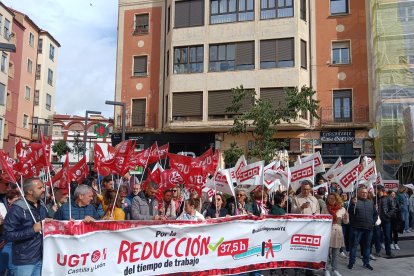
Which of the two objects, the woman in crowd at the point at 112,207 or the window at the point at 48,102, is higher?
the window at the point at 48,102

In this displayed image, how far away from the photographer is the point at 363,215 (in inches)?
380

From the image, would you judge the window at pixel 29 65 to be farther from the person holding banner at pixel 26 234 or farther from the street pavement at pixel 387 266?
the person holding banner at pixel 26 234

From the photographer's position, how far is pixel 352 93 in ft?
87.7

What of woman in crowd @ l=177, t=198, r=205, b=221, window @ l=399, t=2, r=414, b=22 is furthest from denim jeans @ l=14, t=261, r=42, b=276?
window @ l=399, t=2, r=414, b=22

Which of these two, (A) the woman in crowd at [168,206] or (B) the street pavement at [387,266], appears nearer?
(A) the woman in crowd at [168,206]

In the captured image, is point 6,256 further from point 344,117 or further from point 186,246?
point 344,117

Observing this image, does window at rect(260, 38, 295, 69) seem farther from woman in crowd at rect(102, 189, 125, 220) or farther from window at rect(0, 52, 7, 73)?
window at rect(0, 52, 7, 73)

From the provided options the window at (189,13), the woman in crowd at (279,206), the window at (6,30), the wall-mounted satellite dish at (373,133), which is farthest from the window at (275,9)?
the window at (6,30)

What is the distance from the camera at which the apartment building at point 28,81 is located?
42.0m

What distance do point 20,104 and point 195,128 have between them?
24.4m

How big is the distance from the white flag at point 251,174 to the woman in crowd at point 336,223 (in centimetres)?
154

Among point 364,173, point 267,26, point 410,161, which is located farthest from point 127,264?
point 267,26

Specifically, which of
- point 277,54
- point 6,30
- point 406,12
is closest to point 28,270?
point 277,54

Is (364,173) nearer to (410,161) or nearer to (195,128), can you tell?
(410,161)
